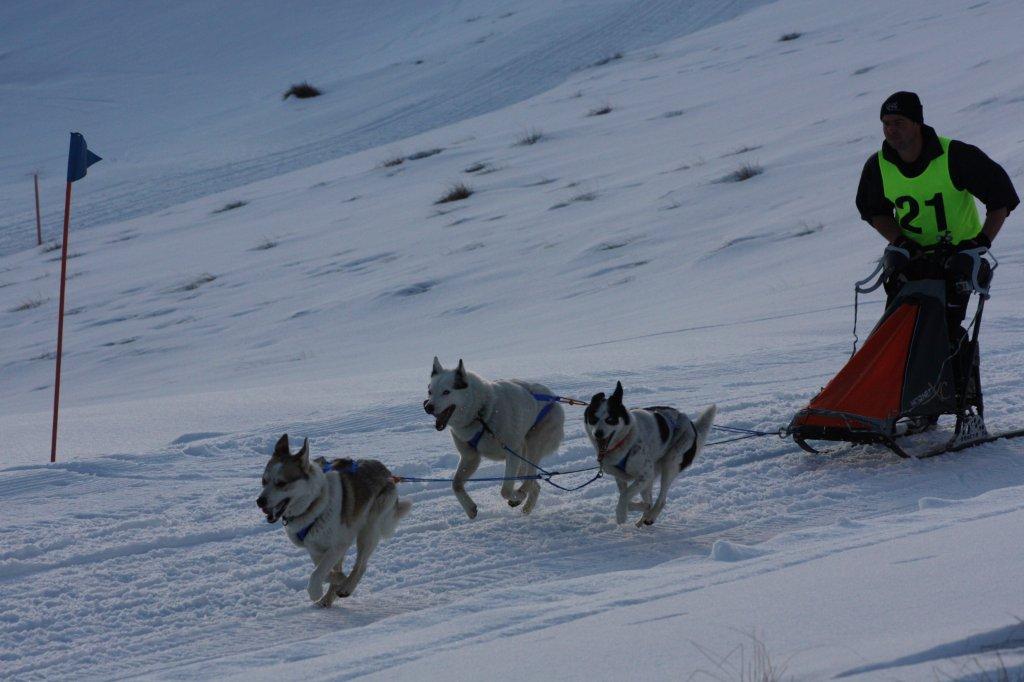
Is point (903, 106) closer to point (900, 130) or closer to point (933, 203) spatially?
point (900, 130)

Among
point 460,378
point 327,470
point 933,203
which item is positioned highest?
point 933,203

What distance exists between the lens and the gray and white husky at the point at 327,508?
4.39 metres

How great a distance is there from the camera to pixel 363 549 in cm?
470

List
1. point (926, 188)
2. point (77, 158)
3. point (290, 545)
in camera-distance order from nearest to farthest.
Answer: point (290, 545)
point (926, 188)
point (77, 158)

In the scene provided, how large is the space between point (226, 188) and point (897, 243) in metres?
16.4

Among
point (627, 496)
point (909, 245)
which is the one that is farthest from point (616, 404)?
point (909, 245)

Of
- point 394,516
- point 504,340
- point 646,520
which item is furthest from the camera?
point 504,340

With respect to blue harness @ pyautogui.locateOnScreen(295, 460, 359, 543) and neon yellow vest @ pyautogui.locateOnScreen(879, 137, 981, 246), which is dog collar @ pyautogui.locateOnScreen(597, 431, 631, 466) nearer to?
blue harness @ pyautogui.locateOnScreen(295, 460, 359, 543)

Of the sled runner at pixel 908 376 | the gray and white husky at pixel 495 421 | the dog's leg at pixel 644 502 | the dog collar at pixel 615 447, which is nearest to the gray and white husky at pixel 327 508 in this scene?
the gray and white husky at pixel 495 421

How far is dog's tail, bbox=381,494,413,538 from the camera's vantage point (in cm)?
484

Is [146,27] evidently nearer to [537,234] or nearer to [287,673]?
[537,234]

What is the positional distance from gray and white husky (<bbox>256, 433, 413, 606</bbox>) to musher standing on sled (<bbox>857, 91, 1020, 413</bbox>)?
2.64 metres

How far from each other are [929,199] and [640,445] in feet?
5.92

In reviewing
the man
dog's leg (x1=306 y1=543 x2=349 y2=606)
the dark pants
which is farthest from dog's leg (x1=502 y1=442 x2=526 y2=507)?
the man
